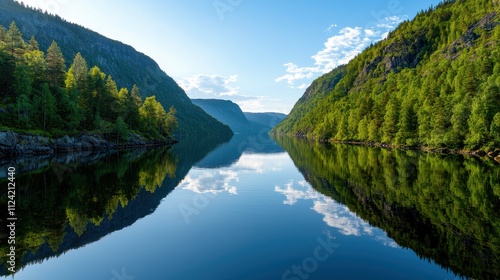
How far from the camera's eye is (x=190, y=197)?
34312mm

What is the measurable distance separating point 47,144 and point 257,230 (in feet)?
262

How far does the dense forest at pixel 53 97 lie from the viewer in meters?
83.4

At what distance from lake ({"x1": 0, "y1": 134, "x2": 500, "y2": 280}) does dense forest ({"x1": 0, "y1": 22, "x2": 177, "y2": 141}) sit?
52358 mm

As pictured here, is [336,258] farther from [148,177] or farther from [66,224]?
[148,177]

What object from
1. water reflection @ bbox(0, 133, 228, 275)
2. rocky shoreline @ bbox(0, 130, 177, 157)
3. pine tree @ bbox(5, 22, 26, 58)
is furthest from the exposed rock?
pine tree @ bbox(5, 22, 26, 58)

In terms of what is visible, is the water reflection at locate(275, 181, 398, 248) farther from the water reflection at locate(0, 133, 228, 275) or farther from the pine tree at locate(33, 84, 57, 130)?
the pine tree at locate(33, 84, 57, 130)

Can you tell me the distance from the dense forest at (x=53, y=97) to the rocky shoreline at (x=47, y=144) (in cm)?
292

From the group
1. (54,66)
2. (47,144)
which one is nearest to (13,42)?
(54,66)

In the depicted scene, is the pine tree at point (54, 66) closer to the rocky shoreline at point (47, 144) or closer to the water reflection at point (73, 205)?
the rocky shoreline at point (47, 144)

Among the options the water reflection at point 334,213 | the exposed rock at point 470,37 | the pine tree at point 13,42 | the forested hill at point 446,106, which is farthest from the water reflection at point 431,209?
the exposed rock at point 470,37

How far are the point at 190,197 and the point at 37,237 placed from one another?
16328mm

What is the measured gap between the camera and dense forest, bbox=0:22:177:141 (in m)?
83.4

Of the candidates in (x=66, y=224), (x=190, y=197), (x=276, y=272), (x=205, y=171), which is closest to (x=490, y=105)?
(x=205, y=171)

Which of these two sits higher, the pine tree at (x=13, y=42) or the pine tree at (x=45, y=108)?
the pine tree at (x=13, y=42)
